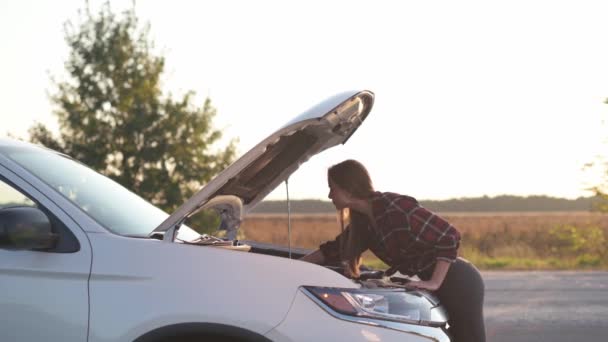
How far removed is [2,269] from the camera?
4480mm

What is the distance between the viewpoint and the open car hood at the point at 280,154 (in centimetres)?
466

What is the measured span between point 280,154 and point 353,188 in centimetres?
45

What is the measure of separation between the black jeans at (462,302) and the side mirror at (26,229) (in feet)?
6.86

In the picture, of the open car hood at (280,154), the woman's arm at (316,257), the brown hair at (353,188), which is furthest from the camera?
the woman's arm at (316,257)

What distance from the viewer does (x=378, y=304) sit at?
4594 mm

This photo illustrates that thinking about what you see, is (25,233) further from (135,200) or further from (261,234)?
(261,234)

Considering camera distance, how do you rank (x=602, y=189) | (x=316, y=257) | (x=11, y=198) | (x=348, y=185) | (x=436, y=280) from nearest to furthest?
(x=11, y=198)
(x=436, y=280)
(x=348, y=185)
(x=316, y=257)
(x=602, y=189)

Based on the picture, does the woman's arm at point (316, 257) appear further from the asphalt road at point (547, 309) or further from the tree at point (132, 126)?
the tree at point (132, 126)

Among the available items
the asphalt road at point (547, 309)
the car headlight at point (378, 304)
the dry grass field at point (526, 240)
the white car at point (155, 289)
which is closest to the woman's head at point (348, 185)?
the car headlight at point (378, 304)

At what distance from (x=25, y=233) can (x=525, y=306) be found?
1105cm

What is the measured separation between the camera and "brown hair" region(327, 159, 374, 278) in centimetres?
567

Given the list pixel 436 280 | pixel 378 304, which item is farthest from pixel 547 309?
pixel 378 304

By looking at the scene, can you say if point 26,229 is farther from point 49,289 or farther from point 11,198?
point 11,198

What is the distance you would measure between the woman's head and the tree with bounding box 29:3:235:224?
28957 mm
